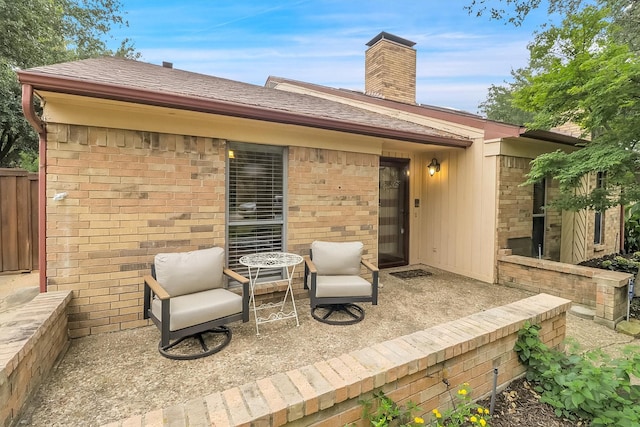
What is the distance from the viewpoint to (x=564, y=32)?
14.8ft

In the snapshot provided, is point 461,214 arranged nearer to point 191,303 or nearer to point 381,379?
point 381,379

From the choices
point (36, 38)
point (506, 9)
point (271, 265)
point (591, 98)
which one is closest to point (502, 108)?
point (506, 9)

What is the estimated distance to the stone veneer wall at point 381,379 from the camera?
1579 millimetres

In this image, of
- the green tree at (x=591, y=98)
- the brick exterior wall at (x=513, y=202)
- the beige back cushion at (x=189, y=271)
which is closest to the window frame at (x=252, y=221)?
the beige back cushion at (x=189, y=271)

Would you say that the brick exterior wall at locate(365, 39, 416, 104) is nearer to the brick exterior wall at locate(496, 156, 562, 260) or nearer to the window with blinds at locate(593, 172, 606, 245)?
the brick exterior wall at locate(496, 156, 562, 260)

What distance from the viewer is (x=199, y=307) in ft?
9.37

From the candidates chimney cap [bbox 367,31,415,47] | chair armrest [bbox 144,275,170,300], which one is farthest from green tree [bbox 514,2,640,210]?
chair armrest [bbox 144,275,170,300]

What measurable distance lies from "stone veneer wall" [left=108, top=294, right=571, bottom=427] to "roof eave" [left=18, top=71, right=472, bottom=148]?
9.35 feet

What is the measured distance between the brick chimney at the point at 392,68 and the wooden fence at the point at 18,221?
8538 mm

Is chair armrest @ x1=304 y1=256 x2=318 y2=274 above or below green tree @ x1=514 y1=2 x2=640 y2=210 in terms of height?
below

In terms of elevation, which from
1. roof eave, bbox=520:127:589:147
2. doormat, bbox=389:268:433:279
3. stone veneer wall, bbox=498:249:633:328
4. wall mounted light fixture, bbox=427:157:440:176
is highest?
roof eave, bbox=520:127:589:147

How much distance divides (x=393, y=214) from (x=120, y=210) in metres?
5.14

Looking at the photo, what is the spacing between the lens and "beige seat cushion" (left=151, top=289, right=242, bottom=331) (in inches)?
108

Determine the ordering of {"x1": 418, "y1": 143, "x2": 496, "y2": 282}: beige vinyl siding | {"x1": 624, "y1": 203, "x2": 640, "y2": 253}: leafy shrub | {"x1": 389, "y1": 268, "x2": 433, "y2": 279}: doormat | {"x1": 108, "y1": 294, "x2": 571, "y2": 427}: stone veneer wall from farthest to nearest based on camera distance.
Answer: {"x1": 624, "y1": 203, "x2": 640, "y2": 253}: leafy shrub < {"x1": 389, "y1": 268, "x2": 433, "y2": 279}: doormat < {"x1": 418, "y1": 143, "x2": 496, "y2": 282}: beige vinyl siding < {"x1": 108, "y1": 294, "x2": 571, "y2": 427}: stone veneer wall
